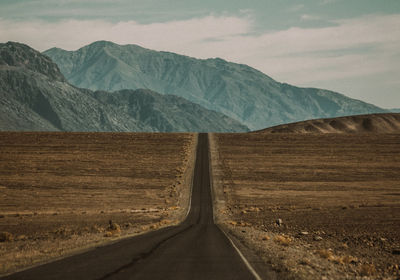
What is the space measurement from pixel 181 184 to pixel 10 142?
179 feet

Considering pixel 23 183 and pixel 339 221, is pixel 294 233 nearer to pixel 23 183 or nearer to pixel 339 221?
pixel 339 221

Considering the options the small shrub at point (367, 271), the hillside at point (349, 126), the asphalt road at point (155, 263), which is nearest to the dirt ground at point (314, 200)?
the small shrub at point (367, 271)

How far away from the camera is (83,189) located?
66375 millimetres

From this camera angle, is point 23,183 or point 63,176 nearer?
point 23,183

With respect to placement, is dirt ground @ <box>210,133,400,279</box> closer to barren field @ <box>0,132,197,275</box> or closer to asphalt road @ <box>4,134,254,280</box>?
asphalt road @ <box>4,134,254,280</box>

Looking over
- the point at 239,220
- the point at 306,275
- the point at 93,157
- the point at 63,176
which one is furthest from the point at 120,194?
the point at 306,275

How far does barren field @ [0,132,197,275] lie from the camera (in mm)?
30594

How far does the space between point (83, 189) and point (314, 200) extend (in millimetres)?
32728

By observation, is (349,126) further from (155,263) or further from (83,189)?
(155,263)

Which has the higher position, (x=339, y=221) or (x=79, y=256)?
(x=79, y=256)

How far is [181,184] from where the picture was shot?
235 feet

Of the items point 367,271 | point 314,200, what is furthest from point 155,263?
point 314,200

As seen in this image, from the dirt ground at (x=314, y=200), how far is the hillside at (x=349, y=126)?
47292mm

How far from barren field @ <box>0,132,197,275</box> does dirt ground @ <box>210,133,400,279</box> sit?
25.0ft
